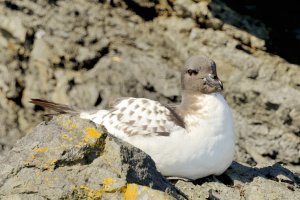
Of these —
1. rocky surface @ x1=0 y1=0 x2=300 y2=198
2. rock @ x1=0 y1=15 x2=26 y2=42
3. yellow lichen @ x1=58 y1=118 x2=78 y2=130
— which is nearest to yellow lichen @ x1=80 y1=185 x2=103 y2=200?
yellow lichen @ x1=58 y1=118 x2=78 y2=130

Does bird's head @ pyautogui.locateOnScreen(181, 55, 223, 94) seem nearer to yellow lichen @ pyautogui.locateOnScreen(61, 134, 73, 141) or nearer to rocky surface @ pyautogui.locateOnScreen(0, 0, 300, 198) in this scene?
yellow lichen @ pyautogui.locateOnScreen(61, 134, 73, 141)

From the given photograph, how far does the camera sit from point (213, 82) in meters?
8.21

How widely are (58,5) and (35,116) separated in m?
1.87

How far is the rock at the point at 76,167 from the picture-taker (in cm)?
576

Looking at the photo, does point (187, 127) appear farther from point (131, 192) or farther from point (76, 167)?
point (131, 192)

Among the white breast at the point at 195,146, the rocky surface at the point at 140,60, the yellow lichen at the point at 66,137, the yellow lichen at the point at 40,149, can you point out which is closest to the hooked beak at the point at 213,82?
the white breast at the point at 195,146

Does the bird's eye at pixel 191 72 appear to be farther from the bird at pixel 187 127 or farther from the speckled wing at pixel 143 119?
the speckled wing at pixel 143 119

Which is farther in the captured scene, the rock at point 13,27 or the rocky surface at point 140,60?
the rock at point 13,27

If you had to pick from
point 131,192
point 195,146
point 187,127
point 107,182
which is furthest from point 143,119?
point 131,192

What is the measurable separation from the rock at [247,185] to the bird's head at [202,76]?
94 centimetres

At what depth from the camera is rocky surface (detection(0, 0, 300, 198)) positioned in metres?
11.5

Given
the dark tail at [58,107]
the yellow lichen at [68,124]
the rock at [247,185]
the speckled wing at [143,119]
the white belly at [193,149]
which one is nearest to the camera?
the yellow lichen at [68,124]

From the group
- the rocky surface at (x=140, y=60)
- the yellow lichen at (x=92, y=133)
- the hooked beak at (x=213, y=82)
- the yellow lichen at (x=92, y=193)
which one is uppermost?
Answer: the yellow lichen at (x=92, y=133)

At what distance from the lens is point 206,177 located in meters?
8.00
